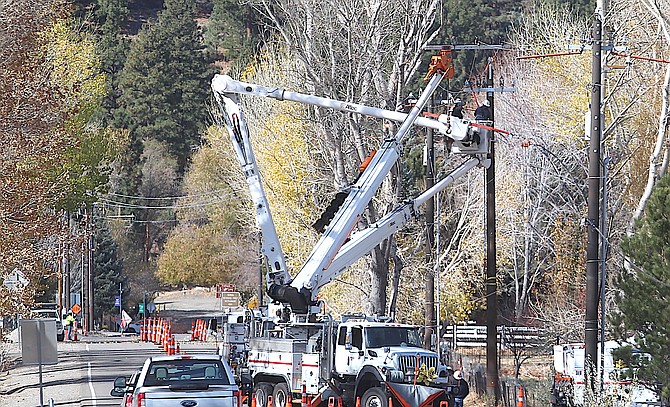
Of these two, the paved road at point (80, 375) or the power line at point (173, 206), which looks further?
the power line at point (173, 206)

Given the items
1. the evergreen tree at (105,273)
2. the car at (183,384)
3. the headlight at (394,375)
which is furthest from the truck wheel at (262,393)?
the evergreen tree at (105,273)

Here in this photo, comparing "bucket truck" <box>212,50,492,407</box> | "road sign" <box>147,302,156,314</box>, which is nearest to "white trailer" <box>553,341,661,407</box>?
"bucket truck" <box>212,50,492,407</box>

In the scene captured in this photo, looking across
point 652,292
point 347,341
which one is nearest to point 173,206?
point 347,341

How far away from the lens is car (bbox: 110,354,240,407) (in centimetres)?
1678

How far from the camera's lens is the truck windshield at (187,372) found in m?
17.4

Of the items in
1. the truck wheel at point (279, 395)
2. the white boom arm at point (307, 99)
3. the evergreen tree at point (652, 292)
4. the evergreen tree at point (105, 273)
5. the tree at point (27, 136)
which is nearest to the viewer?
the evergreen tree at point (652, 292)

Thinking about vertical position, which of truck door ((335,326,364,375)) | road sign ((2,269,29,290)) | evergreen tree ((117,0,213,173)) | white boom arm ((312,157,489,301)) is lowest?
truck door ((335,326,364,375))

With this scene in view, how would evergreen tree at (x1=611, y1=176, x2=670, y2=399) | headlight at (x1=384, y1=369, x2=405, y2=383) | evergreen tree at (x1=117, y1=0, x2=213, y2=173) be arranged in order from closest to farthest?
evergreen tree at (x1=611, y1=176, x2=670, y2=399)
headlight at (x1=384, y1=369, x2=405, y2=383)
evergreen tree at (x1=117, y1=0, x2=213, y2=173)

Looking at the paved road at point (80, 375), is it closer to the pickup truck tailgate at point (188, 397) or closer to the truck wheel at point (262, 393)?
the truck wheel at point (262, 393)

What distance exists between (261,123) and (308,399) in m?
20.5

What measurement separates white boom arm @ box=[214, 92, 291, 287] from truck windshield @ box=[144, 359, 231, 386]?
843cm

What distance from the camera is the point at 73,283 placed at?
86.9m

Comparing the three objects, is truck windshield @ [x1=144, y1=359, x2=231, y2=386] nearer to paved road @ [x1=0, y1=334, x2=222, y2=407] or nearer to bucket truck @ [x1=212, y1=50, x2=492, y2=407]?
bucket truck @ [x1=212, y1=50, x2=492, y2=407]

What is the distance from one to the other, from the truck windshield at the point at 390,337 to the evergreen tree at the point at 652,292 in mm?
4251
